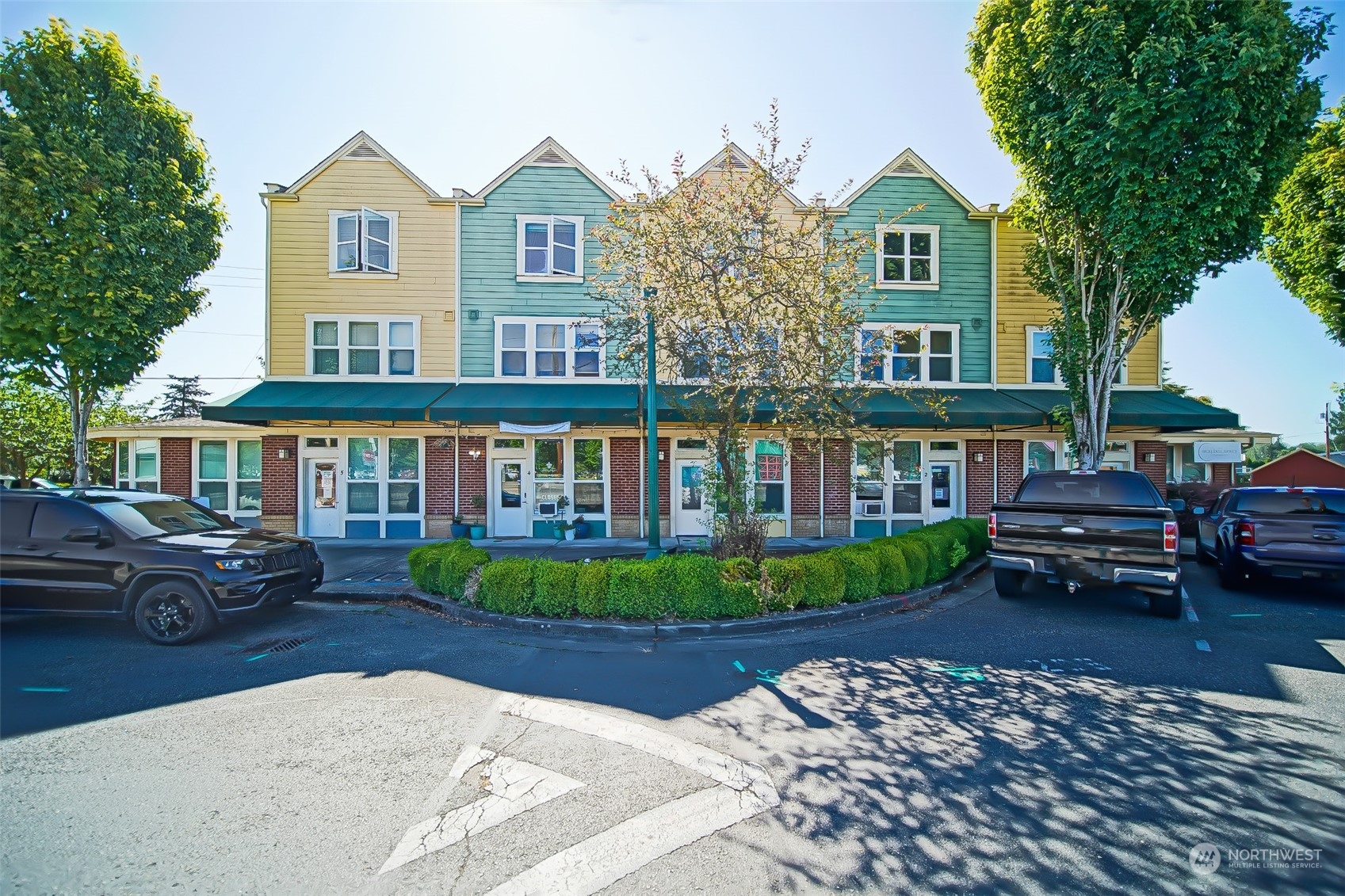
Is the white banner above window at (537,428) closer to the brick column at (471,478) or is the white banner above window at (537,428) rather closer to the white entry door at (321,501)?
the brick column at (471,478)

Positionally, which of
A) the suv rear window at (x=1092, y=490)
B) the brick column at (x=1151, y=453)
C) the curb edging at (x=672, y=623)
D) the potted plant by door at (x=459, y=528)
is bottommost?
the curb edging at (x=672, y=623)

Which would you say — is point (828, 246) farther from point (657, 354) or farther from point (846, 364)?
point (657, 354)

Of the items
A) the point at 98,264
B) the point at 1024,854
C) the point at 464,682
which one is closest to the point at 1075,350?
the point at 1024,854

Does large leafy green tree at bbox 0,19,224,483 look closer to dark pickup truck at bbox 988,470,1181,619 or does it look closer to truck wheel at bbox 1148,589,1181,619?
dark pickup truck at bbox 988,470,1181,619

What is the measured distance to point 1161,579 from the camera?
7082mm

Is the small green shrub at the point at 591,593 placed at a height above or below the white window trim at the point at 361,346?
below

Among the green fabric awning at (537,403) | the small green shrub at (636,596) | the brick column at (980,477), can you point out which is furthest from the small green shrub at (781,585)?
the brick column at (980,477)

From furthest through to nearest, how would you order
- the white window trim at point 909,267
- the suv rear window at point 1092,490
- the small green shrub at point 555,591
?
the white window trim at point 909,267
the suv rear window at point 1092,490
the small green shrub at point 555,591

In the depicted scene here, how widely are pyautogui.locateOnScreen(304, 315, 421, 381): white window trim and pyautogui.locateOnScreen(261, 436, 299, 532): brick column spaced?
6.42ft

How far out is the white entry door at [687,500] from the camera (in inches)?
596

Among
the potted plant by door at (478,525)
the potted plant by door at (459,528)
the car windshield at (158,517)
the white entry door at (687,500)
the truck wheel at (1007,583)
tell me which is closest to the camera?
the car windshield at (158,517)

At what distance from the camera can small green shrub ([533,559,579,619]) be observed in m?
7.14

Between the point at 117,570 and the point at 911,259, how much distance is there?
1700cm

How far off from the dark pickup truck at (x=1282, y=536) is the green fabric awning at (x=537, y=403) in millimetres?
10259
